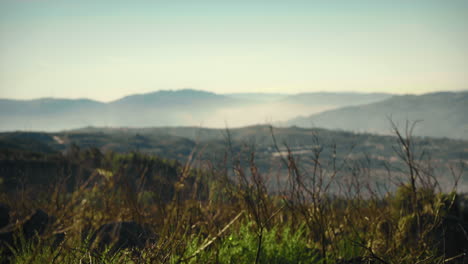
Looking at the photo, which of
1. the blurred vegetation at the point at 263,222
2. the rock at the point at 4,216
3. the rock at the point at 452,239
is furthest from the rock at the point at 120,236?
the rock at the point at 452,239

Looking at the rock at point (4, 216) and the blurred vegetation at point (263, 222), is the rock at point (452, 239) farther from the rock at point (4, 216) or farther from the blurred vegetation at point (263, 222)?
the rock at point (4, 216)

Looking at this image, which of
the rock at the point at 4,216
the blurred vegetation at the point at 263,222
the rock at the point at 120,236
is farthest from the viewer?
the rock at the point at 4,216

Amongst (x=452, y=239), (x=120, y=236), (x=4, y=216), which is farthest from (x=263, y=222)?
(x=4, y=216)

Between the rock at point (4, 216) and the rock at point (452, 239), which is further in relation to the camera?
the rock at point (452, 239)

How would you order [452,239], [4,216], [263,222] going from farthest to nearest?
[452,239] → [4,216] → [263,222]

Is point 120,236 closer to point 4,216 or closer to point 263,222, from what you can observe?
point 263,222

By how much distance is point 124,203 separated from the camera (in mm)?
5371

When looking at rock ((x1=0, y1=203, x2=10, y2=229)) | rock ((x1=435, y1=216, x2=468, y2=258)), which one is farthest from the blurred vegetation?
rock ((x1=0, y1=203, x2=10, y2=229))

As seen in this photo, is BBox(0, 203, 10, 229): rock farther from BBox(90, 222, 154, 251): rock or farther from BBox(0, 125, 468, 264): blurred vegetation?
BBox(90, 222, 154, 251): rock

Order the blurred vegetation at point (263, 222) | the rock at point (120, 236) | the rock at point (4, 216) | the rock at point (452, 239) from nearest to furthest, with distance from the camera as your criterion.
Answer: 1. the blurred vegetation at point (263, 222)
2. the rock at point (120, 236)
3. the rock at point (4, 216)
4. the rock at point (452, 239)

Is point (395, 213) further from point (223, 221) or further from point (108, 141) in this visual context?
point (108, 141)

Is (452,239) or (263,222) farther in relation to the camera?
(452,239)

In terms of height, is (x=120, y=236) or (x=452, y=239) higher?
(x=120, y=236)

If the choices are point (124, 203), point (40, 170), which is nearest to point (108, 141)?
point (40, 170)
